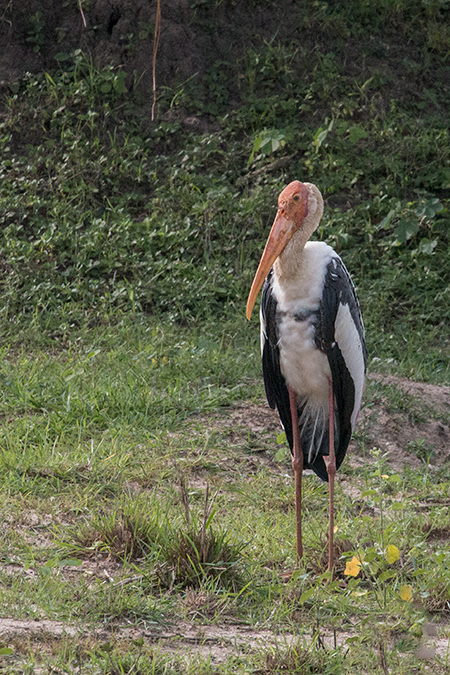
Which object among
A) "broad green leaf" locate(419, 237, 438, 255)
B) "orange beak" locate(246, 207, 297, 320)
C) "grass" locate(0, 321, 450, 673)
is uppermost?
"orange beak" locate(246, 207, 297, 320)

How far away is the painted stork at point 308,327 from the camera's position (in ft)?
9.79

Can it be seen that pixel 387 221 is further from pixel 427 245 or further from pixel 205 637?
pixel 205 637

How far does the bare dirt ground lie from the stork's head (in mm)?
1110

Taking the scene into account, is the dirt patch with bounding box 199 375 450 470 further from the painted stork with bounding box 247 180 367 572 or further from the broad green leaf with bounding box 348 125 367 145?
the broad green leaf with bounding box 348 125 367 145

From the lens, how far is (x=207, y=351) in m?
5.09

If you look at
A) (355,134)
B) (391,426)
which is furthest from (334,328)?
(355,134)

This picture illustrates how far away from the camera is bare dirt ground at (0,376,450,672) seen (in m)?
2.38

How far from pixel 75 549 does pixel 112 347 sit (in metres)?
2.47

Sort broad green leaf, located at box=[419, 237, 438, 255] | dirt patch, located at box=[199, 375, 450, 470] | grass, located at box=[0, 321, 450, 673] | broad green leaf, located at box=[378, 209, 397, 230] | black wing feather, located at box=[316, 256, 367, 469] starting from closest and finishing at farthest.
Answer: grass, located at box=[0, 321, 450, 673]
black wing feather, located at box=[316, 256, 367, 469]
dirt patch, located at box=[199, 375, 450, 470]
broad green leaf, located at box=[419, 237, 438, 255]
broad green leaf, located at box=[378, 209, 397, 230]

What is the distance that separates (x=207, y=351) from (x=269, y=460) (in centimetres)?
118

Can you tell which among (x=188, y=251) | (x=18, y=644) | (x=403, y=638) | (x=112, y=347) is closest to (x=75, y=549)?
(x=18, y=644)

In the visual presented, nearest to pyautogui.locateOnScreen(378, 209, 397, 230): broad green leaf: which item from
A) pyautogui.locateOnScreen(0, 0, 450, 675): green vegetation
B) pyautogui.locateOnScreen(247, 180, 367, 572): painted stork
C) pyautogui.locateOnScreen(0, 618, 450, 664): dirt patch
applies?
pyautogui.locateOnScreen(0, 0, 450, 675): green vegetation

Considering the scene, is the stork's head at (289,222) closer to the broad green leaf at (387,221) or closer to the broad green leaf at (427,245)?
the broad green leaf at (427,245)

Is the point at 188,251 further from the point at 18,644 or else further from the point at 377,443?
the point at 18,644
